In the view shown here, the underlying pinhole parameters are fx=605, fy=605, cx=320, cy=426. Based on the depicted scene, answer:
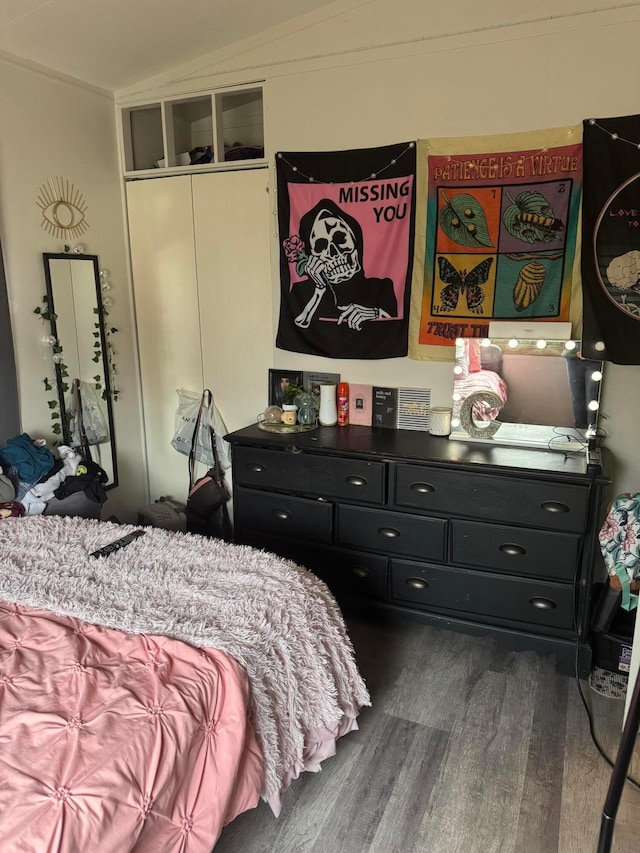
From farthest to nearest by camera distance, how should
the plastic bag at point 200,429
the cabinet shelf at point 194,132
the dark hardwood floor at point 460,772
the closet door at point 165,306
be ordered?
the plastic bag at point 200,429, the closet door at point 165,306, the cabinet shelf at point 194,132, the dark hardwood floor at point 460,772

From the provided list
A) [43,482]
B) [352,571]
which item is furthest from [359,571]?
[43,482]

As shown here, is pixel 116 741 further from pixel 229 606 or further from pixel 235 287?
pixel 235 287

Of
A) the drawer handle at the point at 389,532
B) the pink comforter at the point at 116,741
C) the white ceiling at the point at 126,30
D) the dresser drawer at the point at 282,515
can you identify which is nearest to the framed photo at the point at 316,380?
the dresser drawer at the point at 282,515

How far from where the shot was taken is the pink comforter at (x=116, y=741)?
1172 millimetres

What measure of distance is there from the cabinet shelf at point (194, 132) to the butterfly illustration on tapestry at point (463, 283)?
114 centimetres

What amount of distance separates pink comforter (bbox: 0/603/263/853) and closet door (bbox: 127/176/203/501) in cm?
203

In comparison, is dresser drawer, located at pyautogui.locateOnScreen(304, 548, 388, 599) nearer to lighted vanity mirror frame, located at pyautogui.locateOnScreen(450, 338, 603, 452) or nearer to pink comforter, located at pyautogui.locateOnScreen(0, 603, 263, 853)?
lighted vanity mirror frame, located at pyautogui.locateOnScreen(450, 338, 603, 452)

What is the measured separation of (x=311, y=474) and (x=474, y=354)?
0.93m

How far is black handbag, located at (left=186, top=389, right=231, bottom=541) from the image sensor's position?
341 cm

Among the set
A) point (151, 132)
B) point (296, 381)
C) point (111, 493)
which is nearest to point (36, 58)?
point (151, 132)

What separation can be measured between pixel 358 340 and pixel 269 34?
1528 millimetres

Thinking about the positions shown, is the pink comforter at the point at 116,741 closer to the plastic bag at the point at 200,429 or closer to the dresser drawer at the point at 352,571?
the dresser drawer at the point at 352,571

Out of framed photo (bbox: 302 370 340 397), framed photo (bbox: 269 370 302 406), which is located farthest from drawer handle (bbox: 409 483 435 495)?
framed photo (bbox: 269 370 302 406)

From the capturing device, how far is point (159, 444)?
3.75 m
